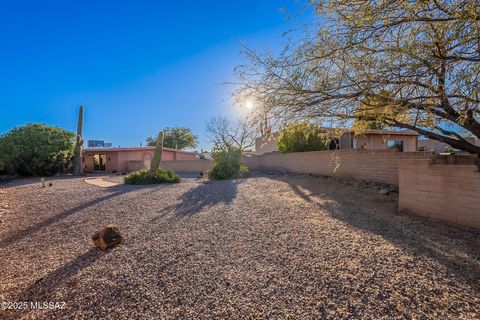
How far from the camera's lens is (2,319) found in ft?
8.05

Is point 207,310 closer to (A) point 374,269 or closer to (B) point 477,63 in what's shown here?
(A) point 374,269

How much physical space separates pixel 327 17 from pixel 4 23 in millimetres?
12294

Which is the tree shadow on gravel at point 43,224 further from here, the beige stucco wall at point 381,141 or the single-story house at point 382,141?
the beige stucco wall at point 381,141

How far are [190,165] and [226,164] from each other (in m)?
10.6

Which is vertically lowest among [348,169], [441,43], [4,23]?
[348,169]

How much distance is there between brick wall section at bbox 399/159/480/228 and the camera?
173 inches

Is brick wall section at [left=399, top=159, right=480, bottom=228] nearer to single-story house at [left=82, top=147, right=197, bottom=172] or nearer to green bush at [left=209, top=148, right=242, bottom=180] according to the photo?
green bush at [left=209, top=148, right=242, bottom=180]

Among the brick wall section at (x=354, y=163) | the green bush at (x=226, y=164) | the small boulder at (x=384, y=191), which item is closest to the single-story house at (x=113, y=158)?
the green bush at (x=226, y=164)

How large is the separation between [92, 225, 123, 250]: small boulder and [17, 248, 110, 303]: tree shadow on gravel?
0.12 m

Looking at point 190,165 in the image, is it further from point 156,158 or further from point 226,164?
point 156,158

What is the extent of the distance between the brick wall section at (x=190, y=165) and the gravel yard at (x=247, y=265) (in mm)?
17176

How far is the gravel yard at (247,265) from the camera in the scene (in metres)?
2.43

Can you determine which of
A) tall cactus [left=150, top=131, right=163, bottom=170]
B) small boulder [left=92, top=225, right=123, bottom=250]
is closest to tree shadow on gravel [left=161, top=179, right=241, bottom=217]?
small boulder [left=92, top=225, right=123, bottom=250]

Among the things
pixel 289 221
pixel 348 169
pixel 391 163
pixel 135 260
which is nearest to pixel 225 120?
pixel 348 169
